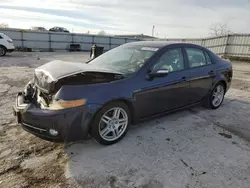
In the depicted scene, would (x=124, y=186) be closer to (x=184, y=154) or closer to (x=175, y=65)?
(x=184, y=154)

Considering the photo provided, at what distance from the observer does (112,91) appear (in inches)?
108

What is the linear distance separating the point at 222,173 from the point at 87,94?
1.90 m

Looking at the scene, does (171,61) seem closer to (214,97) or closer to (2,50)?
(214,97)

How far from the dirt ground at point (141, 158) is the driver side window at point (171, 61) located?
102 centimetres

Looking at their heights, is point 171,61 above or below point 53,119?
above

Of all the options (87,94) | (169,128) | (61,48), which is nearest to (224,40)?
(61,48)

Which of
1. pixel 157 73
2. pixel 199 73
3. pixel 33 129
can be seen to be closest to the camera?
pixel 33 129

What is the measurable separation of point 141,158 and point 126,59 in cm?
175

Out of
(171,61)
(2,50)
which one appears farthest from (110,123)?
(2,50)

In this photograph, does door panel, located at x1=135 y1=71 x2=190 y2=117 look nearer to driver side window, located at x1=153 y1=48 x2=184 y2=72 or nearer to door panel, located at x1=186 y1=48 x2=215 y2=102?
driver side window, located at x1=153 y1=48 x2=184 y2=72

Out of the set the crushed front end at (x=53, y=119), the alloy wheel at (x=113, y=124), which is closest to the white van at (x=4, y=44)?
the crushed front end at (x=53, y=119)

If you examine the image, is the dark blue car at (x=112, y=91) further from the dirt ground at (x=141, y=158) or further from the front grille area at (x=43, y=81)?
the dirt ground at (x=141, y=158)

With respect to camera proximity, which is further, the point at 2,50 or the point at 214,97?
the point at 2,50

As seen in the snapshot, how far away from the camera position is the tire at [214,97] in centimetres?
446
